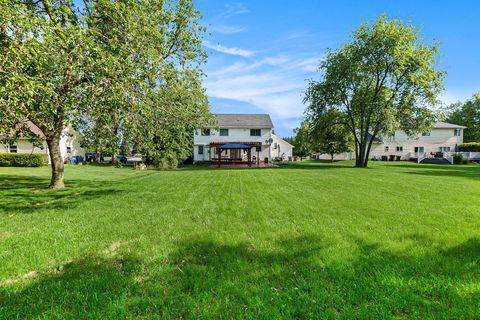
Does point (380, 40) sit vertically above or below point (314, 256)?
above

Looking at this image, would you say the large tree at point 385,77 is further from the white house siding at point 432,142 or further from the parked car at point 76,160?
the parked car at point 76,160

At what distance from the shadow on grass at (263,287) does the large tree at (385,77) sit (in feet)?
83.8

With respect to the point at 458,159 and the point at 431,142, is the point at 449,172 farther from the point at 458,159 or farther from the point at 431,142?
the point at 431,142

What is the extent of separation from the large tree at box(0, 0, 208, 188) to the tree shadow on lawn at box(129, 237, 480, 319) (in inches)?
180

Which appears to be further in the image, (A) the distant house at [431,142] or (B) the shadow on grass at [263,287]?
(A) the distant house at [431,142]

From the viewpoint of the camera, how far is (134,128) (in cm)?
902

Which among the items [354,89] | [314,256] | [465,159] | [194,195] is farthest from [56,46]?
[465,159]

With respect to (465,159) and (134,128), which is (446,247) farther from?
(465,159)

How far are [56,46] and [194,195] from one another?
6.13 meters

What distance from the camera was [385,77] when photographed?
29.0 meters

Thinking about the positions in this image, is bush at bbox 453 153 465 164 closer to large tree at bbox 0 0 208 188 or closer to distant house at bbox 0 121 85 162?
large tree at bbox 0 0 208 188

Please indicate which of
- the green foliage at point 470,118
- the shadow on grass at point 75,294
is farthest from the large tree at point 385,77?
the green foliage at point 470,118

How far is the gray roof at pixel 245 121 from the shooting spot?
A: 38.5 metres

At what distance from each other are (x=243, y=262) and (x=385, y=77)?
104ft
